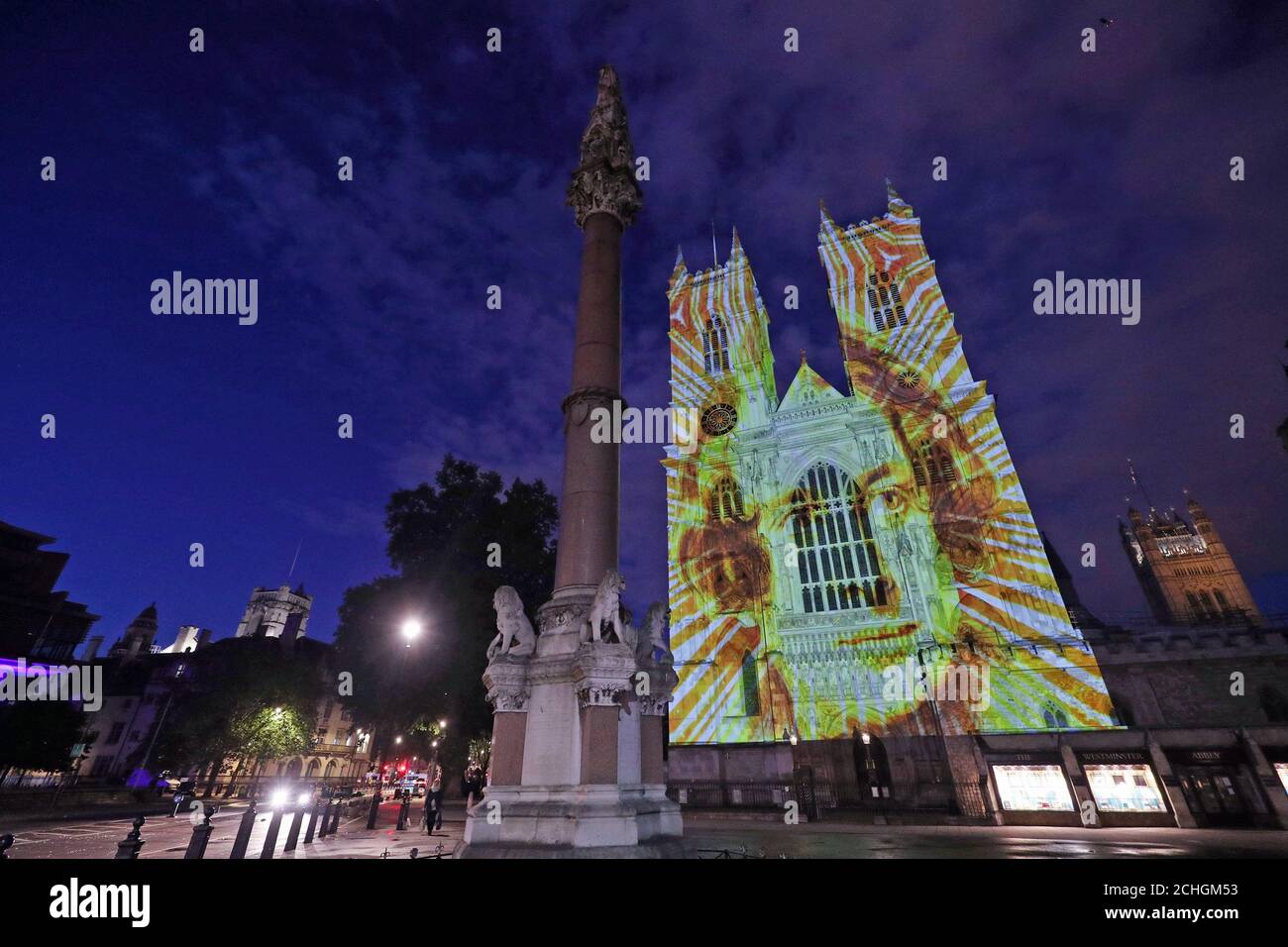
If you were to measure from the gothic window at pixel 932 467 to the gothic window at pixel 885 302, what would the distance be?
11240mm

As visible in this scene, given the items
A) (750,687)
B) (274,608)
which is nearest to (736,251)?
(750,687)

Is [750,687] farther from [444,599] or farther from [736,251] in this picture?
[736,251]

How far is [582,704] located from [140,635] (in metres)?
87.0

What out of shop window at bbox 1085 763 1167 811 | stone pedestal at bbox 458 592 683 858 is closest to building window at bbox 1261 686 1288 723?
shop window at bbox 1085 763 1167 811

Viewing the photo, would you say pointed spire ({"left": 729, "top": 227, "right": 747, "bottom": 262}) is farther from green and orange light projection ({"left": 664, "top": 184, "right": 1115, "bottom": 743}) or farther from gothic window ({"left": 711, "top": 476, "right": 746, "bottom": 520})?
gothic window ({"left": 711, "top": 476, "right": 746, "bottom": 520})

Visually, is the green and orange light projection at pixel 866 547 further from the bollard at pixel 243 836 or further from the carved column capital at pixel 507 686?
the bollard at pixel 243 836

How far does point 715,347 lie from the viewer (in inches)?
2032

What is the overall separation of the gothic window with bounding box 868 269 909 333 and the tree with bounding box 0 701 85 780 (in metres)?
57.7

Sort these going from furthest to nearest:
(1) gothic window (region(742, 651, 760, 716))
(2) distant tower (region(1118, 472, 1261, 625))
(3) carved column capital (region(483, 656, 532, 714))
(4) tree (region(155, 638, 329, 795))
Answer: (2) distant tower (region(1118, 472, 1261, 625)) → (4) tree (region(155, 638, 329, 795)) → (1) gothic window (region(742, 651, 760, 716)) → (3) carved column capital (region(483, 656, 532, 714))

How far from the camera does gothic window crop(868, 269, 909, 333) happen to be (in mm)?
44562

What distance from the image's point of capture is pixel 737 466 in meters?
43.6
